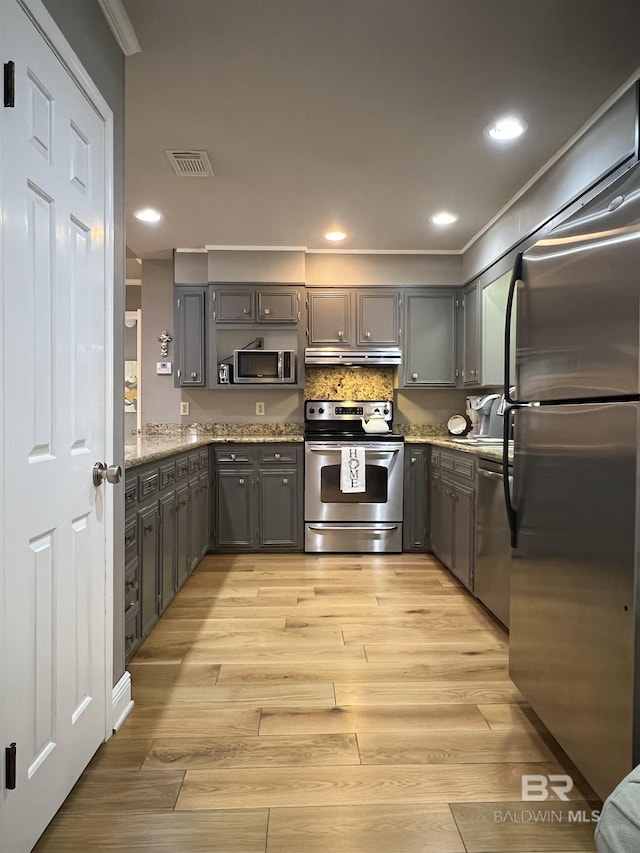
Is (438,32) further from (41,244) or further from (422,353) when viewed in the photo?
(422,353)

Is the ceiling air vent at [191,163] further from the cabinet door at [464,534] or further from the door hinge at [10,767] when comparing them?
the door hinge at [10,767]

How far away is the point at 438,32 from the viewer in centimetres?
209

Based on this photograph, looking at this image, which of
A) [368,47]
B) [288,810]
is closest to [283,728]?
[288,810]

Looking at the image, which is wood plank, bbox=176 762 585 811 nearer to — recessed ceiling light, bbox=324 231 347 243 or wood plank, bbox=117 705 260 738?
wood plank, bbox=117 705 260 738

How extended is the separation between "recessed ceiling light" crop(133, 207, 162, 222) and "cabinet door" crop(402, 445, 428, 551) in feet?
8.32

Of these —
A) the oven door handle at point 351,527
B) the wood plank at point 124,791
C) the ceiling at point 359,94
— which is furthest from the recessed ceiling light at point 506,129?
the wood plank at point 124,791

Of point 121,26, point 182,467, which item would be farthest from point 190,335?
point 121,26

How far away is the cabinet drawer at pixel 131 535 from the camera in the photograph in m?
2.33

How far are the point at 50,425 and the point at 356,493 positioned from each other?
328 cm

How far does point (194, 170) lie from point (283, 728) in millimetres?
2824

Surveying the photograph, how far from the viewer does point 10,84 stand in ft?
4.14

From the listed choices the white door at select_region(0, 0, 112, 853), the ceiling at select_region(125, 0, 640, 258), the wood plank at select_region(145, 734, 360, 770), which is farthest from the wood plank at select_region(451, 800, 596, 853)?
the ceiling at select_region(125, 0, 640, 258)

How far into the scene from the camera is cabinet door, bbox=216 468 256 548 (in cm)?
450

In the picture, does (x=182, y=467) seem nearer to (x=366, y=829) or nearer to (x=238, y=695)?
(x=238, y=695)
